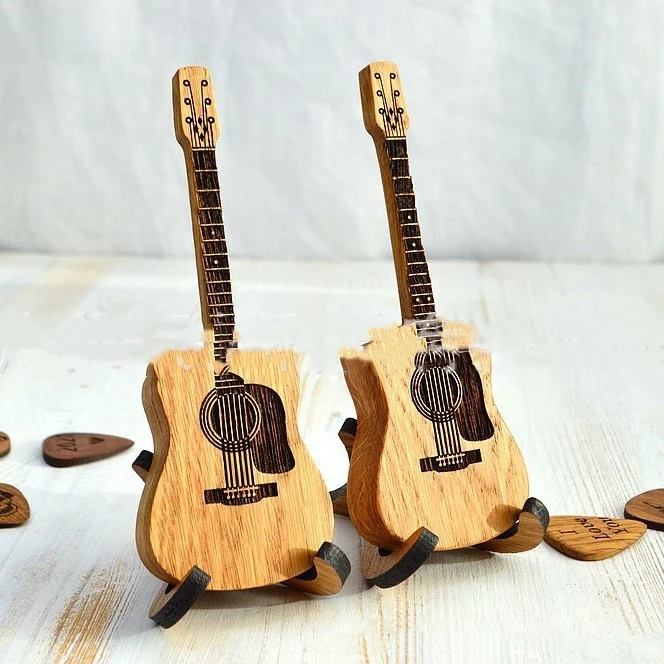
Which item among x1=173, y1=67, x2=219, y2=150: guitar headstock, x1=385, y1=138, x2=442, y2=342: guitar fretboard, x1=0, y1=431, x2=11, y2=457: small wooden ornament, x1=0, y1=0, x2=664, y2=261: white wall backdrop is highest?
x1=0, y1=0, x2=664, y2=261: white wall backdrop

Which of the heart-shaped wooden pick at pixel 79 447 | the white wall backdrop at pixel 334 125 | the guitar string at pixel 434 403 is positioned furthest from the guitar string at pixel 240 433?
the white wall backdrop at pixel 334 125

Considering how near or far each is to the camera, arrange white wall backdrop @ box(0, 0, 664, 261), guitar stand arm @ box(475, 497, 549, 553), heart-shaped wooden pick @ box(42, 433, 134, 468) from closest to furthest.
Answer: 1. guitar stand arm @ box(475, 497, 549, 553)
2. heart-shaped wooden pick @ box(42, 433, 134, 468)
3. white wall backdrop @ box(0, 0, 664, 261)

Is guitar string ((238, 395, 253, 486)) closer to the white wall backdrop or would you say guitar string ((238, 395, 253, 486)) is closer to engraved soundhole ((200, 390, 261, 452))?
engraved soundhole ((200, 390, 261, 452))

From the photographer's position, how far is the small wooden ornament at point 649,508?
126 cm

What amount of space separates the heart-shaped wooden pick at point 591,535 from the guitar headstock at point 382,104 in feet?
1.64

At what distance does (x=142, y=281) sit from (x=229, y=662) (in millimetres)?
1580

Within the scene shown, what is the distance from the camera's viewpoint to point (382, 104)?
3.76ft

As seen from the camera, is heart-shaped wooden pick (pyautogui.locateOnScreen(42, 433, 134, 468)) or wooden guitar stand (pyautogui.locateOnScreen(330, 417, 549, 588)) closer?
wooden guitar stand (pyautogui.locateOnScreen(330, 417, 549, 588))

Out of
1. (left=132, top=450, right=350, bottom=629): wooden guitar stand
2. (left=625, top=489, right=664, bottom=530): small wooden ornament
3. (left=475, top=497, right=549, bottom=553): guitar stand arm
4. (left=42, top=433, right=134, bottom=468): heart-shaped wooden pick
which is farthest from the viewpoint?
(left=42, top=433, right=134, bottom=468): heart-shaped wooden pick

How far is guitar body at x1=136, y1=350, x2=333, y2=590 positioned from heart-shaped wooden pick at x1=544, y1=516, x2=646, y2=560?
12.1 inches

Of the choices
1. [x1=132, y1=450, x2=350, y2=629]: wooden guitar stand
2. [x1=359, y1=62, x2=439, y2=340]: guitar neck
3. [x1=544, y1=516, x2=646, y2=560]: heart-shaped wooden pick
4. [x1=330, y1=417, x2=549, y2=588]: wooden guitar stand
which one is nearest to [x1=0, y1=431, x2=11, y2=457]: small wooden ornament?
[x1=132, y1=450, x2=350, y2=629]: wooden guitar stand

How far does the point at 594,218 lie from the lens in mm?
2658

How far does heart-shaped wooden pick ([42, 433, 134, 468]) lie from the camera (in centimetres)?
145

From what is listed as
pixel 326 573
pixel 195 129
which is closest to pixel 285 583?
pixel 326 573
